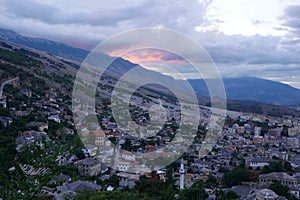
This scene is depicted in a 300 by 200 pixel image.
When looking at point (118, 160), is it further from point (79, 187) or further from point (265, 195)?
point (265, 195)

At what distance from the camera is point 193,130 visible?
23703 mm

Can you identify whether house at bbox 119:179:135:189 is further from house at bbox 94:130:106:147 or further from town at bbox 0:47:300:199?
house at bbox 94:130:106:147

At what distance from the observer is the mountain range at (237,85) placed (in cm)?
10488

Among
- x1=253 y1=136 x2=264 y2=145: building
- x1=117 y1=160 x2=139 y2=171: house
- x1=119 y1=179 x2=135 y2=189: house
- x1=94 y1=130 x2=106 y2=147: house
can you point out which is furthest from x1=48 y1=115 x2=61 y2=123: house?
x1=253 y1=136 x2=264 y2=145: building

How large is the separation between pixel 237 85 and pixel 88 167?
162068mm

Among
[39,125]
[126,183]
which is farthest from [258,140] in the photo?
[126,183]

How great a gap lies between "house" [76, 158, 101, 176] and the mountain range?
8339 cm

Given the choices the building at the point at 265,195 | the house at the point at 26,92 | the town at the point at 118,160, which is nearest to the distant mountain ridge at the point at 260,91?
the house at the point at 26,92

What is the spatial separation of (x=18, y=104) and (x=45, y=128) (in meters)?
5.28

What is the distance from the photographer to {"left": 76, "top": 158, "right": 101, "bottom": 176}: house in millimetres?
12789

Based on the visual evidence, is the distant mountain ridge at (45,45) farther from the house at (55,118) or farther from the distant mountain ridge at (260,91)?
the house at (55,118)

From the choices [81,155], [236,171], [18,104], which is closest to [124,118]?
[18,104]

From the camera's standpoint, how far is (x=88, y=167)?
12.9 meters

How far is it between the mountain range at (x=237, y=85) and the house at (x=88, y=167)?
274 ft
